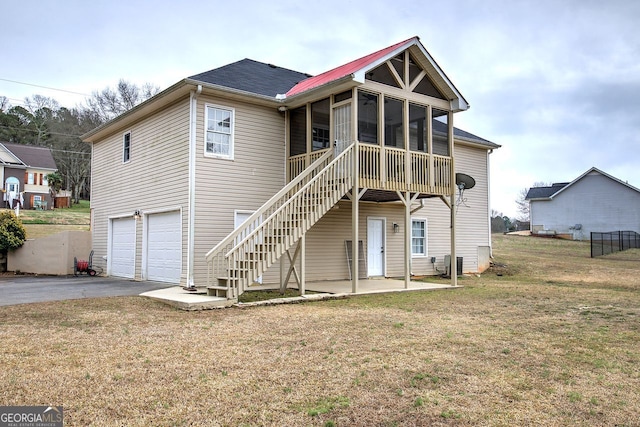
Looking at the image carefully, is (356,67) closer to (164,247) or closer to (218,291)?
(218,291)

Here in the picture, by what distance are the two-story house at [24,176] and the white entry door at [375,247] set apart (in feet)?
90.5

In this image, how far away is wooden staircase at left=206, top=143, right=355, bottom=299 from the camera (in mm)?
9602

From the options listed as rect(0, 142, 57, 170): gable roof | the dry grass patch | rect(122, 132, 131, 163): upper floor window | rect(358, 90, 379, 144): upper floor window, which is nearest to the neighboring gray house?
rect(358, 90, 379, 144): upper floor window

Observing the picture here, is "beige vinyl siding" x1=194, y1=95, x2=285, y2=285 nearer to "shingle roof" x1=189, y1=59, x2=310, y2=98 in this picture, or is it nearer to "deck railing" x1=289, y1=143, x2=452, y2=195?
"shingle roof" x1=189, y1=59, x2=310, y2=98

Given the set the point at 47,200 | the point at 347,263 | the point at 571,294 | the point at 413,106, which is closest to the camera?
the point at 571,294

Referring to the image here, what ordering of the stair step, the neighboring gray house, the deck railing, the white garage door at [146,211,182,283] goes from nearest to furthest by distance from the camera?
the stair step
the deck railing
the white garage door at [146,211,182,283]
the neighboring gray house

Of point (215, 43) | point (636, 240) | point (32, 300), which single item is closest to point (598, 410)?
point (32, 300)

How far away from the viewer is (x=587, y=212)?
120 ft

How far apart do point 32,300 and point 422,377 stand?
848 centimetres

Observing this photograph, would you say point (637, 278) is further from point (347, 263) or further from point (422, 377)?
point (422, 377)

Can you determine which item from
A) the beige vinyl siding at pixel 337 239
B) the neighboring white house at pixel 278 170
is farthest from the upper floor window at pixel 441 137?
the beige vinyl siding at pixel 337 239

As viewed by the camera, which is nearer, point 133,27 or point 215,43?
point 133,27

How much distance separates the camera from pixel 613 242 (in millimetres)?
29281

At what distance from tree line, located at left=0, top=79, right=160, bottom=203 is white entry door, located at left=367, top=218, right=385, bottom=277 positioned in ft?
95.3
